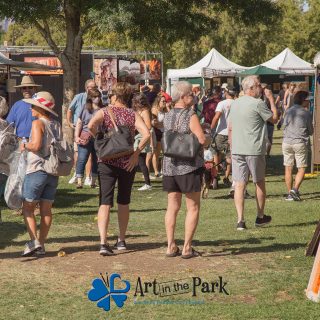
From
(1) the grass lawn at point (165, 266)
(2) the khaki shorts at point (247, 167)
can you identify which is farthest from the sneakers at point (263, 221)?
(2) the khaki shorts at point (247, 167)

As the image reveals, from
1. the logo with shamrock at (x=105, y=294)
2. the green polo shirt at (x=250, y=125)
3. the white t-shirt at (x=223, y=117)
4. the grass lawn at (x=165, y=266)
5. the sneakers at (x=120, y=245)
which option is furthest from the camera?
the white t-shirt at (x=223, y=117)

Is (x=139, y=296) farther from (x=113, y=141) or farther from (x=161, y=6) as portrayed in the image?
(x=161, y=6)

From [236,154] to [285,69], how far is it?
26528 millimetres

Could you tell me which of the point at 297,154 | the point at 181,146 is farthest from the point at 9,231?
the point at 297,154

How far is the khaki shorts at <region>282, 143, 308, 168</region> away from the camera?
46.2 ft

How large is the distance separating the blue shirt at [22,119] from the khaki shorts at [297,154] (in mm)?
4170

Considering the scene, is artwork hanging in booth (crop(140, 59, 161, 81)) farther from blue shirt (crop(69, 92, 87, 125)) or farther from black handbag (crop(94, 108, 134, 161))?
black handbag (crop(94, 108, 134, 161))

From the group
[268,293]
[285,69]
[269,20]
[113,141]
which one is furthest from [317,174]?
[285,69]

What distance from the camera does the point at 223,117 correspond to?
54.4 ft

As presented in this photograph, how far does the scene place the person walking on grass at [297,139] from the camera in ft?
46.2

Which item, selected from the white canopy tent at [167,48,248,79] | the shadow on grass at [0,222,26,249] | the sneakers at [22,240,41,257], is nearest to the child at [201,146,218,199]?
the shadow on grass at [0,222,26,249]

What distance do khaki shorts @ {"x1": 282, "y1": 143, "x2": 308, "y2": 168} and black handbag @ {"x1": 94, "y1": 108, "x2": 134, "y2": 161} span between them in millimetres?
5449

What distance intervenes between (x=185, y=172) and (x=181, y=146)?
0.93 ft

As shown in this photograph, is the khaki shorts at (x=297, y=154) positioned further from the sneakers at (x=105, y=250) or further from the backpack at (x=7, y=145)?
the backpack at (x=7, y=145)
